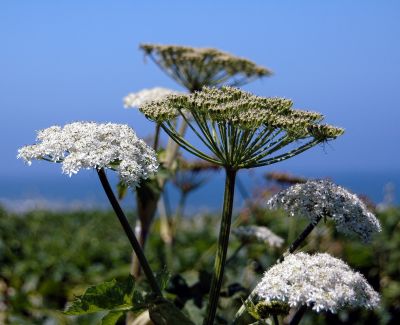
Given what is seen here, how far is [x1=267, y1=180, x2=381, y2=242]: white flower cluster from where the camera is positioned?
13.4 ft

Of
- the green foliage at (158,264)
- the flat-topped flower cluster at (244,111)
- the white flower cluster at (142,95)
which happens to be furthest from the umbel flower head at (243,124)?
the white flower cluster at (142,95)

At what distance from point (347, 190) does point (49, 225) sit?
29.4 ft

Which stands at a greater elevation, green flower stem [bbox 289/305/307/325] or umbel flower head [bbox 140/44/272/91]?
umbel flower head [bbox 140/44/272/91]

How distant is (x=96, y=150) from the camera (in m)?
3.70

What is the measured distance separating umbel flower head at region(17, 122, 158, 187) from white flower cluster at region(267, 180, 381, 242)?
0.77 meters

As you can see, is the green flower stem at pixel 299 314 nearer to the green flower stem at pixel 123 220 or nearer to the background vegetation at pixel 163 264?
the green flower stem at pixel 123 220

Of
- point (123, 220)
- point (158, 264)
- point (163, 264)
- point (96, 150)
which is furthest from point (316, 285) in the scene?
point (158, 264)

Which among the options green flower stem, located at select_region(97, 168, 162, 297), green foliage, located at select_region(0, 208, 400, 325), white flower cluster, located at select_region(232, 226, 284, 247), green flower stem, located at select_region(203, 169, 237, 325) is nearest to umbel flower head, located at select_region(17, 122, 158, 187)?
green flower stem, located at select_region(97, 168, 162, 297)

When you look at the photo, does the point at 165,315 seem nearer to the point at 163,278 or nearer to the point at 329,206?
the point at 163,278

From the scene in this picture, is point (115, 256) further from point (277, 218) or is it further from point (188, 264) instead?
point (277, 218)

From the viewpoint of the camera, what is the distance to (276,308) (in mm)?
3740

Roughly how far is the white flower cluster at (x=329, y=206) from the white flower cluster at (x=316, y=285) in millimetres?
352

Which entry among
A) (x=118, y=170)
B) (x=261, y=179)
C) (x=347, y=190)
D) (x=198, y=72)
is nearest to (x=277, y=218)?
(x=261, y=179)

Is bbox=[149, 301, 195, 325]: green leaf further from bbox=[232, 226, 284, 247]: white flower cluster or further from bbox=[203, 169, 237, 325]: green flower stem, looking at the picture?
bbox=[232, 226, 284, 247]: white flower cluster
